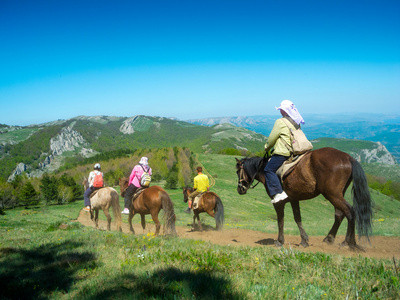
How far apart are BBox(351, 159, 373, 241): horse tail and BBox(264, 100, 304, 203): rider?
1.76m

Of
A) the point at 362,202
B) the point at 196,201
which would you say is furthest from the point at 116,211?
the point at 362,202

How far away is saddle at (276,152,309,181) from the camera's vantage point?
7.23 m

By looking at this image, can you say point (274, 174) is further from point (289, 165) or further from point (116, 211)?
point (116, 211)

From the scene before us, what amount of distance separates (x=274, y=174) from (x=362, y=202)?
2.33 m

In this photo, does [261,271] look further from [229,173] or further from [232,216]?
[229,173]

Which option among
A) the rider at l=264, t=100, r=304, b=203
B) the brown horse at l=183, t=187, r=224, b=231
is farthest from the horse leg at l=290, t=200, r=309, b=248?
the brown horse at l=183, t=187, r=224, b=231

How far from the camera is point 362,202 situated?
6414 mm

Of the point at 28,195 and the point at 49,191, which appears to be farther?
the point at 28,195

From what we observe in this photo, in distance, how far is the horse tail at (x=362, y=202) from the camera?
637 centimetres

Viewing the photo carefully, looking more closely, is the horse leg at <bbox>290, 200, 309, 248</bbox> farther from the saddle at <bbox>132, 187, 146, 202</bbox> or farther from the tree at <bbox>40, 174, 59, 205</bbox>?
the tree at <bbox>40, 174, 59, 205</bbox>

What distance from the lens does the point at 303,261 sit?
165 inches

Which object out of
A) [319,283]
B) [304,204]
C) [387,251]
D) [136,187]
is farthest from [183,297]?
[304,204]

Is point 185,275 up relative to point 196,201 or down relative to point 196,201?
up

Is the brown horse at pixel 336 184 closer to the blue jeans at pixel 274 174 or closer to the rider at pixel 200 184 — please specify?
the blue jeans at pixel 274 174
